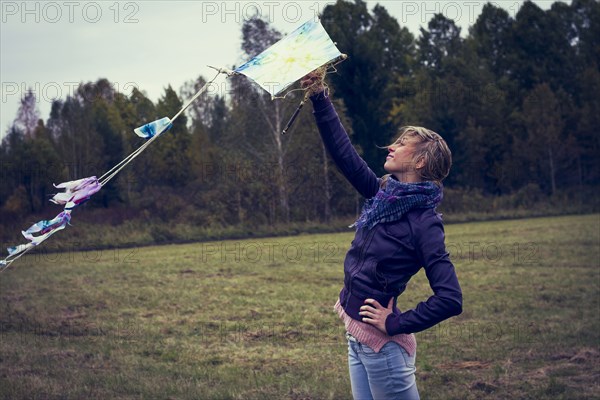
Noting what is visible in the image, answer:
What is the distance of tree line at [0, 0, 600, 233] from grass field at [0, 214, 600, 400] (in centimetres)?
1101

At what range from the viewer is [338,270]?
48.5 ft

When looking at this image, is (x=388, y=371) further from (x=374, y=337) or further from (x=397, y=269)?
(x=397, y=269)

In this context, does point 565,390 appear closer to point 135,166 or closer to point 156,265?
point 156,265

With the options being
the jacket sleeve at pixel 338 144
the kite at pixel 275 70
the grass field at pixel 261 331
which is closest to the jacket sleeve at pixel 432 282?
the jacket sleeve at pixel 338 144

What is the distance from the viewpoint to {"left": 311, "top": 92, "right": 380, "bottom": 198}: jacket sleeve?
335cm

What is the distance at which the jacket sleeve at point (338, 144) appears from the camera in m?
3.35

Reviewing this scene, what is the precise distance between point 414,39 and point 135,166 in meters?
26.5

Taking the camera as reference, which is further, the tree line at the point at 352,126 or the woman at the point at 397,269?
the tree line at the point at 352,126

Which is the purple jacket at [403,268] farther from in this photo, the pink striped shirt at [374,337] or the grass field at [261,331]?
the grass field at [261,331]

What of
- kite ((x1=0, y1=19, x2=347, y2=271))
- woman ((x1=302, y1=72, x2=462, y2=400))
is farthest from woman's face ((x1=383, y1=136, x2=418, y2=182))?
kite ((x1=0, y1=19, x2=347, y2=271))

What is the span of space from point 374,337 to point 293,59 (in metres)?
1.26

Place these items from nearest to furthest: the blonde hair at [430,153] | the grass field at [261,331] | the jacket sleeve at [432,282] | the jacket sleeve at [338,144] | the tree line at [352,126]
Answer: the jacket sleeve at [432,282] → the blonde hair at [430,153] → the jacket sleeve at [338,144] → the grass field at [261,331] → the tree line at [352,126]

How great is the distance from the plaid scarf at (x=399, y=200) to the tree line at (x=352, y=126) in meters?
21.1

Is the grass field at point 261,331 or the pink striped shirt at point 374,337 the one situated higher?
the pink striped shirt at point 374,337
